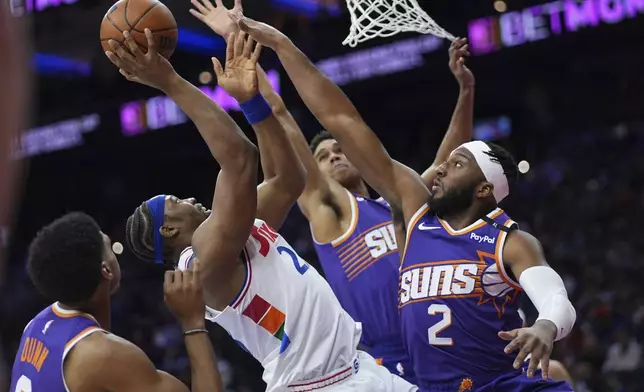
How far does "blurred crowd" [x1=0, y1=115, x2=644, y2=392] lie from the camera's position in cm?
912

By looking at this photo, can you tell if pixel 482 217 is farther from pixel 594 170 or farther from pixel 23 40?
pixel 594 170

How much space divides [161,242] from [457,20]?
7919mm

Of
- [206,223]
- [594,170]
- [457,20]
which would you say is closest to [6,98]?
[206,223]

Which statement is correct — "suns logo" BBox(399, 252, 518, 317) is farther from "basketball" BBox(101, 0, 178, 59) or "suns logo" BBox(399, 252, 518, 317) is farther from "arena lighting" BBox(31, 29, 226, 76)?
"arena lighting" BBox(31, 29, 226, 76)

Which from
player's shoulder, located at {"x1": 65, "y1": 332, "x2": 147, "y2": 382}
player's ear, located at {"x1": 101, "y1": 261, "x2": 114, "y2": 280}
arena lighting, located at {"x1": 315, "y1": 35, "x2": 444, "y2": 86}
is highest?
arena lighting, located at {"x1": 315, "y1": 35, "x2": 444, "y2": 86}

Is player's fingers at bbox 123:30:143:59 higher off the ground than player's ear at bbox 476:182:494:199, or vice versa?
player's fingers at bbox 123:30:143:59

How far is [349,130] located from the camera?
4266mm

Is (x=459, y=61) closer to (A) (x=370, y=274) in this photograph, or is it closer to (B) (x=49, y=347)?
(A) (x=370, y=274)

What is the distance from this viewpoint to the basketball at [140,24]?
3.76 m

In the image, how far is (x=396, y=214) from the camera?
438cm

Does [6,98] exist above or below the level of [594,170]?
above

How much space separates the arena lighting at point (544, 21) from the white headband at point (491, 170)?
659cm

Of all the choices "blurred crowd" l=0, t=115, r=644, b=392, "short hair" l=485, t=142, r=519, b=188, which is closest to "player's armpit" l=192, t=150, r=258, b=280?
"short hair" l=485, t=142, r=519, b=188

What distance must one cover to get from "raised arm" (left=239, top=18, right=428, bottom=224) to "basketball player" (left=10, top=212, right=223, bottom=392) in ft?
4.14
